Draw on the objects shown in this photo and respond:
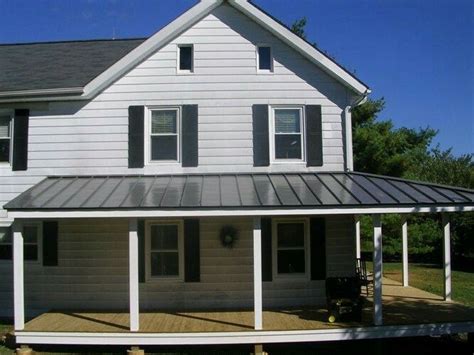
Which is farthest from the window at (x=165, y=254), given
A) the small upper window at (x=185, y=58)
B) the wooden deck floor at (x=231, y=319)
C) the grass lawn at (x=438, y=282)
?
the grass lawn at (x=438, y=282)

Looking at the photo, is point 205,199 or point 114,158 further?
→ point 114,158

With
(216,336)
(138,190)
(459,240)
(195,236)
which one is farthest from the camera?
(459,240)

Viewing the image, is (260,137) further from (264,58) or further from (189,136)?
(264,58)

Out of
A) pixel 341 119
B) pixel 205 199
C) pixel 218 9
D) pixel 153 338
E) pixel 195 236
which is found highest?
pixel 218 9

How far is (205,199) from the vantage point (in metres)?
10.2

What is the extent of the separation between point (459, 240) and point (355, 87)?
51.0ft

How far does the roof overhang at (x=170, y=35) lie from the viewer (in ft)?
40.1

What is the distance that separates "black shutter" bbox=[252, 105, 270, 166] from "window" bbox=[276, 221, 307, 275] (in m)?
1.63

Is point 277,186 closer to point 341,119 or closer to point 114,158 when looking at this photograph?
point 341,119

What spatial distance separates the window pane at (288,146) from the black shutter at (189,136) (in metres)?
2.04

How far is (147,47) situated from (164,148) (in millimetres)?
2524

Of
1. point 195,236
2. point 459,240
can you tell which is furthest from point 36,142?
point 459,240

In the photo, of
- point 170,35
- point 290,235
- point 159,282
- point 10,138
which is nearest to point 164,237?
point 159,282

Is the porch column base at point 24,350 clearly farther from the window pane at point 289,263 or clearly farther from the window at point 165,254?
the window pane at point 289,263
